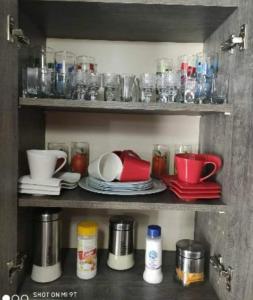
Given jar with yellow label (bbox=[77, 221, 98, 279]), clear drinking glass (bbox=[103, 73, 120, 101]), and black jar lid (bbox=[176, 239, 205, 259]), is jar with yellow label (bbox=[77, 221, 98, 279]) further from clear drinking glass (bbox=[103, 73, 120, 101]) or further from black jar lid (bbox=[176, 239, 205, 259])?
clear drinking glass (bbox=[103, 73, 120, 101])

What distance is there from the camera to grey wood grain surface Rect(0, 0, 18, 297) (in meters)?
0.74

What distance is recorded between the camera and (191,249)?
100cm

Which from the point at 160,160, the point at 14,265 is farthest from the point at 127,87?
the point at 14,265

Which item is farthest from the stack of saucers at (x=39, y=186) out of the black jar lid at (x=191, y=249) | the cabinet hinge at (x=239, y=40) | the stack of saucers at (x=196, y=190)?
the cabinet hinge at (x=239, y=40)

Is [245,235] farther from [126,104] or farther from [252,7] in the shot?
[252,7]

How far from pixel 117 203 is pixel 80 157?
332 millimetres

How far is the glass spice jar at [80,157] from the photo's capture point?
3.67ft

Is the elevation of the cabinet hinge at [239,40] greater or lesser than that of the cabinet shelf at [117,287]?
greater

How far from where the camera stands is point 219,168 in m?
0.94

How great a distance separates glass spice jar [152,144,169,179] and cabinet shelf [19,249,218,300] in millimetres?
351

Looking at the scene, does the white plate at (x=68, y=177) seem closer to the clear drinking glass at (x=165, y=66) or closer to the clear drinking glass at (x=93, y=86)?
the clear drinking glass at (x=93, y=86)

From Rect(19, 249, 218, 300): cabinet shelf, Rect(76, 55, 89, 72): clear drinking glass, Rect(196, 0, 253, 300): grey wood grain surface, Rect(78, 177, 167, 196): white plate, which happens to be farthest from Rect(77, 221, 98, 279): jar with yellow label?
Rect(76, 55, 89, 72): clear drinking glass

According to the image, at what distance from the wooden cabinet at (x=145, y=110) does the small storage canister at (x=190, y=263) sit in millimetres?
38

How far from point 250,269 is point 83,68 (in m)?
0.71
